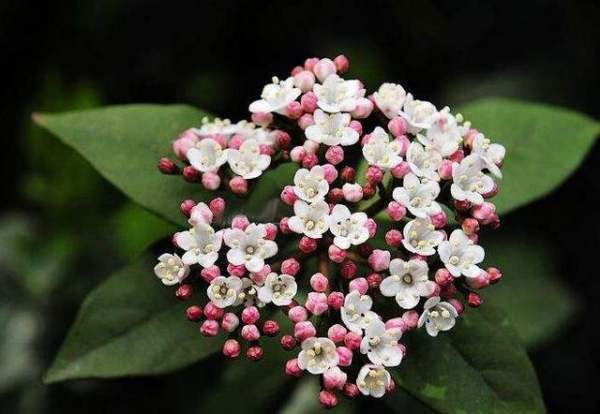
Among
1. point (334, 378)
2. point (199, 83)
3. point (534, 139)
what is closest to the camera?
point (334, 378)

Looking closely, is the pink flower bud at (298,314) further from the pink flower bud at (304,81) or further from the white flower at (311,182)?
the pink flower bud at (304,81)

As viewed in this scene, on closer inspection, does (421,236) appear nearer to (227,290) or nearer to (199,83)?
(227,290)

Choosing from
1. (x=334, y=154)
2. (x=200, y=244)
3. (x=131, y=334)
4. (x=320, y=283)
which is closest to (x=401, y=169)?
(x=334, y=154)

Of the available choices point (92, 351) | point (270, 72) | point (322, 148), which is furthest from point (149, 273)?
point (270, 72)

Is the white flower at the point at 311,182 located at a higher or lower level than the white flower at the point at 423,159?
lower

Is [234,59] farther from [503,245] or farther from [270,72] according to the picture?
[503,245]

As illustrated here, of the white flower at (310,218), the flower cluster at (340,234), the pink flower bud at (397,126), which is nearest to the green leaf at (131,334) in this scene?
the flower cluster at (340,234)
